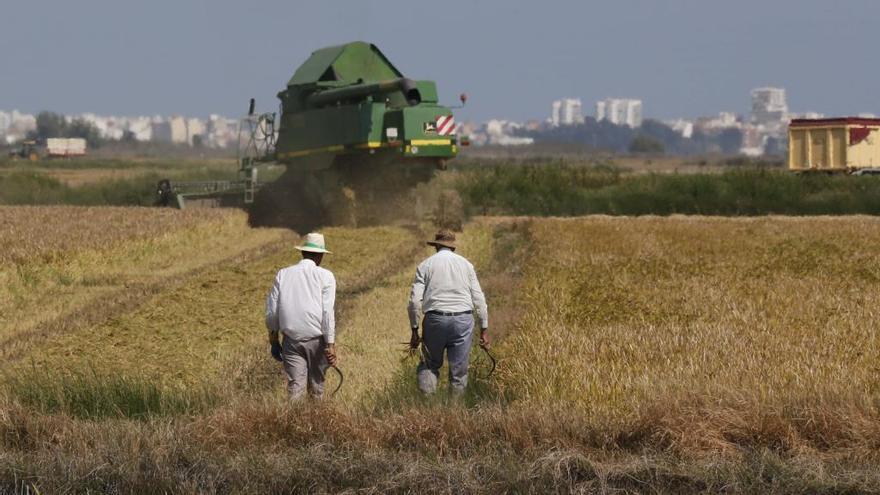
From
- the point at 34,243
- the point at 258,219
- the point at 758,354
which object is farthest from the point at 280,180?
the point at 758,354

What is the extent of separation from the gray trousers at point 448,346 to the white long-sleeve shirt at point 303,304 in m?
0.90

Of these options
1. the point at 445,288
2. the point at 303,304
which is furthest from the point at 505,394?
the point at 303,304

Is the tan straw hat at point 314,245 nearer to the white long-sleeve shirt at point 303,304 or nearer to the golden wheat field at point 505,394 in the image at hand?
the white long-sleeve shirt at point 303,304

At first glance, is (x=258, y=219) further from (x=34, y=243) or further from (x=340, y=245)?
(x=34, y=243)

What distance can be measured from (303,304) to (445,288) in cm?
125

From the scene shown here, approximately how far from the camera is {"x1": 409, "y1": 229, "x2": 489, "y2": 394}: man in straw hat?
10.7 metres

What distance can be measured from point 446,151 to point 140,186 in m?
18.6

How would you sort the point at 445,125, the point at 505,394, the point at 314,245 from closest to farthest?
the point at 505,394, the point at 314,245, the point at 445,125

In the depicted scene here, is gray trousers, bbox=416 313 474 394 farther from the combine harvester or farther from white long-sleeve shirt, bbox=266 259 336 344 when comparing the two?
the combine harvester

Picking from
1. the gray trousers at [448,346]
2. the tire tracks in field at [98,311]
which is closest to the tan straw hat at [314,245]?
the gray trousers at [448,346]

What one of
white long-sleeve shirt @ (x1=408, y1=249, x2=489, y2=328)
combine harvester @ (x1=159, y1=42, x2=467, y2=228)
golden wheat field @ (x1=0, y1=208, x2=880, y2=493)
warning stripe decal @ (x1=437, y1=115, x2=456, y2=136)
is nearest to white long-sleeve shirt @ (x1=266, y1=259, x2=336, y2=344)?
golden wheat field @ (x1=0, y1=208, x2=880, y2=493)

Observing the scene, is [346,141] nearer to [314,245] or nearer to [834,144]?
[834,144]

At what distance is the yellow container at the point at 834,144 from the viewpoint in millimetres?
41562

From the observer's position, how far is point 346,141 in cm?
3016
